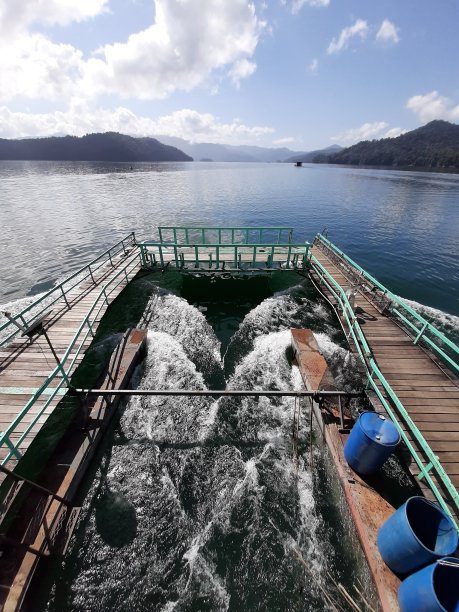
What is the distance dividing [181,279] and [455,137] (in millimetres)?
264711

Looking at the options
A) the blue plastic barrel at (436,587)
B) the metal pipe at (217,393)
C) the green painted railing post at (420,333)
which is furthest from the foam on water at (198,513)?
the green painted railing post at (420,333)

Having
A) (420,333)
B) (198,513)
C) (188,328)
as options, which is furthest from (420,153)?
(198,513)

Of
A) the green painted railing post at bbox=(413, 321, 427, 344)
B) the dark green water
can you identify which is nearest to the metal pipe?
the dark green water

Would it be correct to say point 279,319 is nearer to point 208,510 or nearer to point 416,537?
point 208,510

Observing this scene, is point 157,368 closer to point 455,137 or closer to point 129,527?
point 129,527

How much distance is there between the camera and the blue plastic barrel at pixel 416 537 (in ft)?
15.5

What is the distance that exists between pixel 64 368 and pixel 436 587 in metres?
10.9

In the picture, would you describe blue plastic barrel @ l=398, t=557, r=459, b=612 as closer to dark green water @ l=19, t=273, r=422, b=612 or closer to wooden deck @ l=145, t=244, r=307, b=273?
dark green water @ l=19, t=273, r=422, b=612

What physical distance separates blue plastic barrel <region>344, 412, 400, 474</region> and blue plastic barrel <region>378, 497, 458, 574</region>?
1.22m

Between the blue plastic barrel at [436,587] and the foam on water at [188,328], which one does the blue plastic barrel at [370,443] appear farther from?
the foam on water at [188,328]

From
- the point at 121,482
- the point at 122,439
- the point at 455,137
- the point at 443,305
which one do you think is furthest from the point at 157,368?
→ the point at 455,137

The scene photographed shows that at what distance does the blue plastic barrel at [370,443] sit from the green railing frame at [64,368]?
26.3 ft

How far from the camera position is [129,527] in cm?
661

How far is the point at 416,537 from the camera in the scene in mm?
4645
